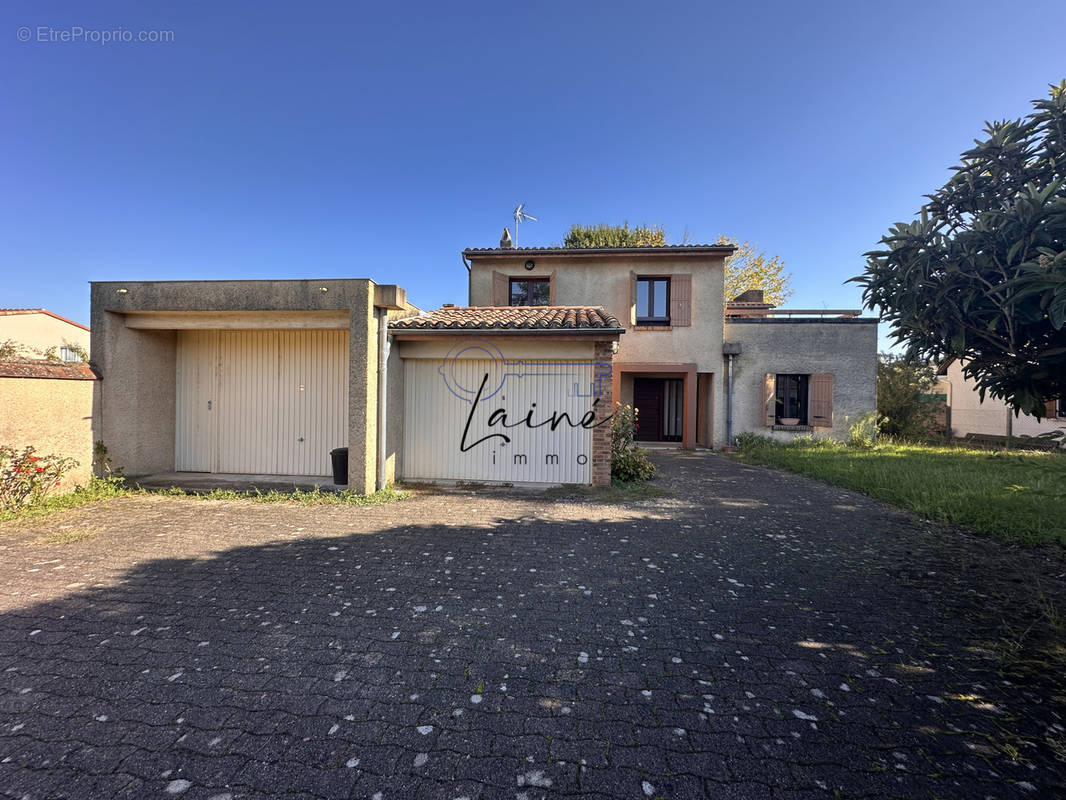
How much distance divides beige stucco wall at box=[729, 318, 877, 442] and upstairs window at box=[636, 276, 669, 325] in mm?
2448

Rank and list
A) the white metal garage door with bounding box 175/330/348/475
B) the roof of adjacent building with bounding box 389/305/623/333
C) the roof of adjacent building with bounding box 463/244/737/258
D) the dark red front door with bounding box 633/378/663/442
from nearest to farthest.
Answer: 1. the roof of adjacent building with bounding box 389/305/623/333
2. the white metal garage door with bounding box 175/330/348/475
3. the roof of adjacent building with bounding box 463/244/737/258
4. the dark red front door with bounding box 633/378/663/442

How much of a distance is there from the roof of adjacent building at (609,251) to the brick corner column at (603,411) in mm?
6387

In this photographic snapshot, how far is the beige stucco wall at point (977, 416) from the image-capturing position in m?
17.1

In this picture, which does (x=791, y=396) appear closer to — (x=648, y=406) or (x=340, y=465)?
(x=648, y=406)

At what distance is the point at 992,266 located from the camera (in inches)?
135

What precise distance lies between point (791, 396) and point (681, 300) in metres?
4.53

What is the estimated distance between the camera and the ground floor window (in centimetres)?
1331

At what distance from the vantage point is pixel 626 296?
43.1ft

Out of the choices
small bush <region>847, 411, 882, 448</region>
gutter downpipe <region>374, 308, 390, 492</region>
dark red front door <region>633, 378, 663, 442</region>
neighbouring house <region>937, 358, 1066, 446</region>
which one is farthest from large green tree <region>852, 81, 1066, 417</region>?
neighbouring house <region>937, 358, 1066, 446</region>

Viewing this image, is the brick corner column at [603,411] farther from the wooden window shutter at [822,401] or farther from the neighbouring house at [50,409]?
the wooden window shutter at [822,401]

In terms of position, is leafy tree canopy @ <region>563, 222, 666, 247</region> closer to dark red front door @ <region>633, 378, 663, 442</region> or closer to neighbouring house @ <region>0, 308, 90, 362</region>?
dark red front door @ <region>633, 378, 663, 442</region>

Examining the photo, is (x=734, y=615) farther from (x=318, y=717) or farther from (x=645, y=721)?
(x=318, y=717)

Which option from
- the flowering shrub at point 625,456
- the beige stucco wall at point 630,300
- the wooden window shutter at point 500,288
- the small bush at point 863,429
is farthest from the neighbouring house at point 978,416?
the wooden window shutter at point 500,288

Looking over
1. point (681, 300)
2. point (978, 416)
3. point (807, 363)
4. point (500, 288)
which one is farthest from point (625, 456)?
point (978, 416)
